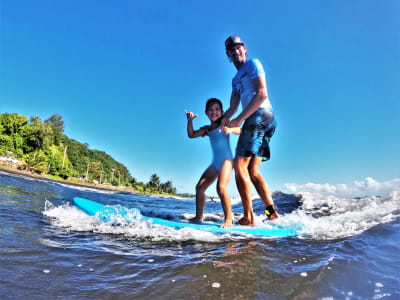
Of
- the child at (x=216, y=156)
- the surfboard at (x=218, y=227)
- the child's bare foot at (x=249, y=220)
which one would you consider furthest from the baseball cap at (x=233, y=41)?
the surfboard at (x=218, y=227)

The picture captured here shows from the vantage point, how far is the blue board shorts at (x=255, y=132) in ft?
12.6

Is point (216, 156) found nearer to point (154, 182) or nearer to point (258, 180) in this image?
point (258, 180)

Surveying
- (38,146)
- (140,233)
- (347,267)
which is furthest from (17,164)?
(347,267)

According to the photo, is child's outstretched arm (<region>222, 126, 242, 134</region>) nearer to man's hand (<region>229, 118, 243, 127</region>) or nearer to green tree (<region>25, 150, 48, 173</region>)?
man's hand (<region>229, 118, 243, 127</region>)

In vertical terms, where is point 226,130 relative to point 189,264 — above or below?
above

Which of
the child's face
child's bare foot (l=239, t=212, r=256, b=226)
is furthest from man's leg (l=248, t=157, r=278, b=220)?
the child's face

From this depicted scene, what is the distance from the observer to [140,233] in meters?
3.74

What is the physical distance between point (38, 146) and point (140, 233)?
Result: 185 ft

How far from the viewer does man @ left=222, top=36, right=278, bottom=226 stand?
3.62m

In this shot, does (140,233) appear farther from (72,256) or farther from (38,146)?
(38,146)

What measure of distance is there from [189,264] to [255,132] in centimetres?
232

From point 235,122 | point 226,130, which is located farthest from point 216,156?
point 235,122

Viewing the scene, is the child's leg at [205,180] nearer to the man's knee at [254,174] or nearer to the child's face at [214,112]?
the man's knee at [254,174]

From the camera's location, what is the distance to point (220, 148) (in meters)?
4.29
